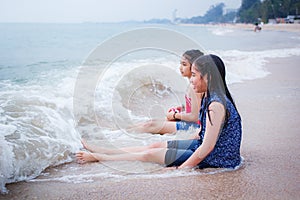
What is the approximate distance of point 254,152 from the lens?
3.05m

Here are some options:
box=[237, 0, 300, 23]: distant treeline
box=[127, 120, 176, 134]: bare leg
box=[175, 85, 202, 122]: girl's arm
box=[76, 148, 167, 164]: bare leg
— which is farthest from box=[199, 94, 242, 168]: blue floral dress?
box=[237, 0, 300, 23]: distant treeline

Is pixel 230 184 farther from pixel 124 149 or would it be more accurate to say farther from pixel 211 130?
pixel 124 149

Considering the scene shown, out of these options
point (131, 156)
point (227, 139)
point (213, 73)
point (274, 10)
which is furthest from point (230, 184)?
point (274, 10)

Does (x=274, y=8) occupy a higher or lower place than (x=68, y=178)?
higher

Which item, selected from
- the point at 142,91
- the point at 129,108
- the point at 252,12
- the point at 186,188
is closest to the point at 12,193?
the point at 186,188

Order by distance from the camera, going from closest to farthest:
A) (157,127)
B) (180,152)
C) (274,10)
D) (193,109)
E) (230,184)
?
1. (230,184)
2. (180,152)
3. (193,109)
4. (157,127)
5. (274,10)

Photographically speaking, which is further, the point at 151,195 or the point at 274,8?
the point at 274,8

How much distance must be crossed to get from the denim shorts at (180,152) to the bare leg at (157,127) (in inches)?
31.1

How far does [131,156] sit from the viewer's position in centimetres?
292

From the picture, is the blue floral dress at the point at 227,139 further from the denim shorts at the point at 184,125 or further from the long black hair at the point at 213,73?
the denim shorts at the point at 184,125

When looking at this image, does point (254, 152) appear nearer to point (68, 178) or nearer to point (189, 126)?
point (189, 126)

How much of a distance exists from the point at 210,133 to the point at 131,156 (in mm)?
822

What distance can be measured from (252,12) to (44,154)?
333 feet

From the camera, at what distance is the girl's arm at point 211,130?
7.84 feet
